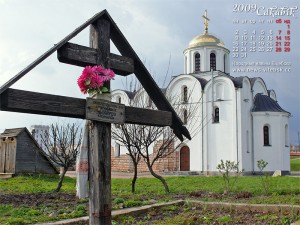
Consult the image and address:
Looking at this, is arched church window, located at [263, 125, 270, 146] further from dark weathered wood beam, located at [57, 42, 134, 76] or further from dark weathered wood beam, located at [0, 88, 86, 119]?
dark weathered wood beam, located at [0, 88, 86, 119]

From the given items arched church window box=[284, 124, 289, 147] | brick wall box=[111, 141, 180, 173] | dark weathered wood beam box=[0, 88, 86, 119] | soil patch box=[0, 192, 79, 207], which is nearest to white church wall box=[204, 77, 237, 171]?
brick wall box=[111, 141, 180, 173]

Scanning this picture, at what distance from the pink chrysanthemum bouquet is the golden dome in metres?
30.8

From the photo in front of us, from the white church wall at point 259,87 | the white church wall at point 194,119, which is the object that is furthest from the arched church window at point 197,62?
the white church wall at point 259,87

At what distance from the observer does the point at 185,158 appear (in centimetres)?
3291

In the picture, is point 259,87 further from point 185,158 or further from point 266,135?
point 185,158

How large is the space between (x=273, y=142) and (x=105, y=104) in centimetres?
2916

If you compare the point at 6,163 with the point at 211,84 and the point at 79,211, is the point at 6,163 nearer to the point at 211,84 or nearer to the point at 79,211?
the point at 79,211

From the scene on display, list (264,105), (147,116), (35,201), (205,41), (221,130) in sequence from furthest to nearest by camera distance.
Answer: (205,41) < (264,105) < (221,130) < (35,201) < (147,116)

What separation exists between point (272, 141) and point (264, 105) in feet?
9.89

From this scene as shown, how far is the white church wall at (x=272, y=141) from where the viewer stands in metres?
31.4

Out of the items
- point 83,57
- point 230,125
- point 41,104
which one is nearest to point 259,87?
point 230,125

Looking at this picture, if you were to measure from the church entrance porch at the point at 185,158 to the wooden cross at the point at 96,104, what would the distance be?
1100 inches

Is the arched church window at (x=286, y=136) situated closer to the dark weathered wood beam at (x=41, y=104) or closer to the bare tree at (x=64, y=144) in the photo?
the bare tree at (x=64, y=144)

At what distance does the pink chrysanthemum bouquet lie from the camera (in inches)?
170
